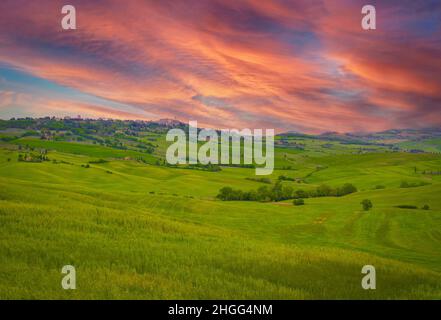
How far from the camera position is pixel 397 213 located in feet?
356

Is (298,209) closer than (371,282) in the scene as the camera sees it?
No

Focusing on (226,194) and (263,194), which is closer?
(263,194)

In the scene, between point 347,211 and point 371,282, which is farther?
point 347,211
